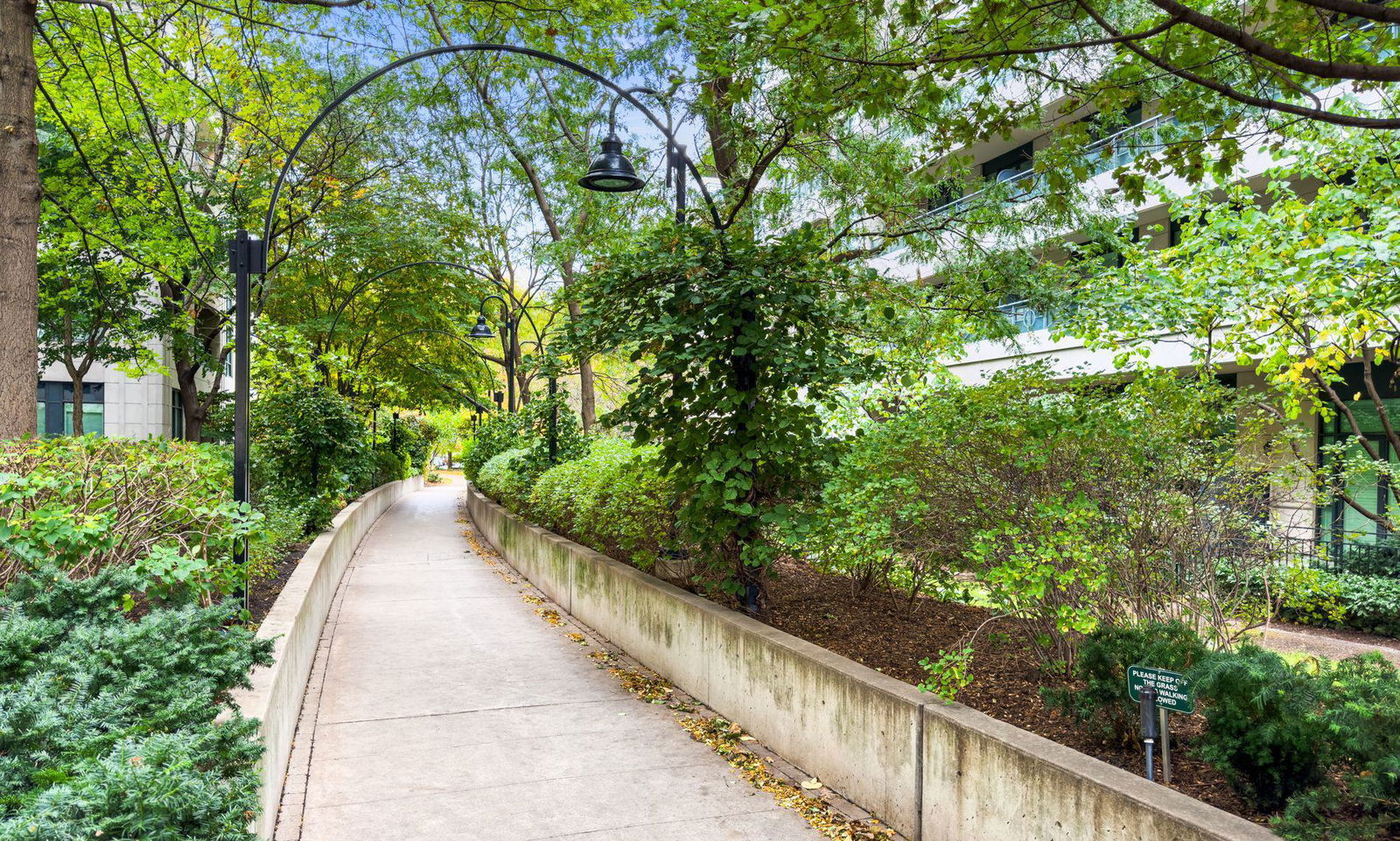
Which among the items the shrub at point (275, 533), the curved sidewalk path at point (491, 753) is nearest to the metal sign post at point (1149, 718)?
the curved sidewalk path at point (491, 753)

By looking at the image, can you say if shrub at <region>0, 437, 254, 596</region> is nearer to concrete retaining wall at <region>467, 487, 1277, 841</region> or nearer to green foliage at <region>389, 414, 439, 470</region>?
concrete retaining wall at <region>467, 487, 1277, 841</region>

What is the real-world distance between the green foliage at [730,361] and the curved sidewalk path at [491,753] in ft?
5.23

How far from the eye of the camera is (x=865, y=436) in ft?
20.6

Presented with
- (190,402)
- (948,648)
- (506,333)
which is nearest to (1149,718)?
(948,648)

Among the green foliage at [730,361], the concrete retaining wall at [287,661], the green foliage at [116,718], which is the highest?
the green foliage at [730,361]

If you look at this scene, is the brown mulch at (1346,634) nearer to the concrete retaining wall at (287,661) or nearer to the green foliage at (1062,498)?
the green foliage at (1062,498)

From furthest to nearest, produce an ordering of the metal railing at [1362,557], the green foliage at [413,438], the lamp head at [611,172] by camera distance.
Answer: the green foliage at [413,438]
the metal railing at [1362,557]
the lamp head at [611,172]

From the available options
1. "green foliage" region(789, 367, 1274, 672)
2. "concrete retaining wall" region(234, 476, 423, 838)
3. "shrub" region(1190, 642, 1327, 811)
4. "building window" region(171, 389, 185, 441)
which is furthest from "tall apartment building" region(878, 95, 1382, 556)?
"building window" region(171, 389, 185, 441)

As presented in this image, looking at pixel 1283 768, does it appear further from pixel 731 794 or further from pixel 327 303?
pixel 327 303

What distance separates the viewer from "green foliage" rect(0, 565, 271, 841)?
2.46 metres

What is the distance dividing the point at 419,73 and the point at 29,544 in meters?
14.6

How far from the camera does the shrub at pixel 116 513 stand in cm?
464

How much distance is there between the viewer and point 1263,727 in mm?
3463

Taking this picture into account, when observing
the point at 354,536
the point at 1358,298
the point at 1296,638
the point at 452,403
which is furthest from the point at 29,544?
the point at 452,403
